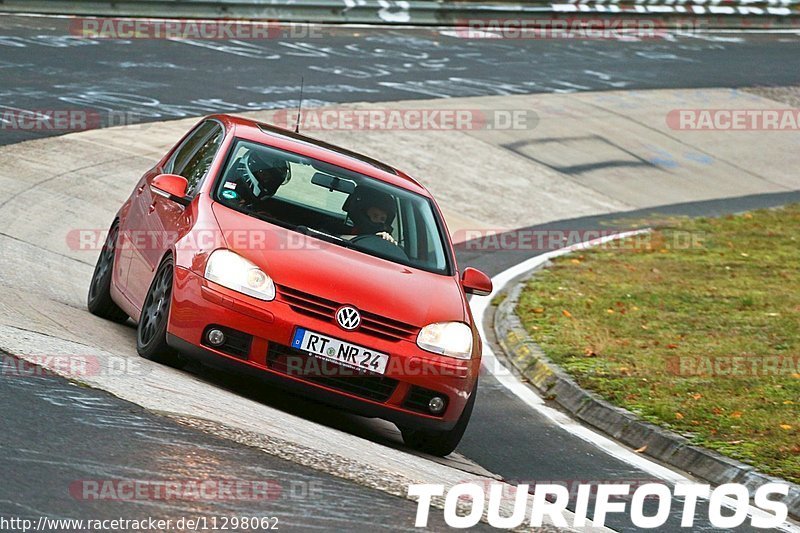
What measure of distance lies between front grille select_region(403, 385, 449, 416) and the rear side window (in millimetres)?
2048

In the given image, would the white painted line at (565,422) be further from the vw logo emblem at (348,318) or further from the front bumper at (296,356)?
the vw logo emblem at (348,318)

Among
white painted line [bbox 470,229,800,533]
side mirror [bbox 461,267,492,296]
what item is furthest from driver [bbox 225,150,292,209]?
white painted line [bbox 470,229,800,533]

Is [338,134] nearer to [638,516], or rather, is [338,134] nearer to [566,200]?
[566,200]

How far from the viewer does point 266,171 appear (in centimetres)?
859

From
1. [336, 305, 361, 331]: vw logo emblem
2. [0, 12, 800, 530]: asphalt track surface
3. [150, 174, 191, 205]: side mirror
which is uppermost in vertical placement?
[150, 174, 191, 205]: side mirror

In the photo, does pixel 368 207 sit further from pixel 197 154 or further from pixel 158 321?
pixel 158 321

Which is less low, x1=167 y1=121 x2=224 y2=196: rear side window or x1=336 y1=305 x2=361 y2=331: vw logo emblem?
x1=167 y1=121 x2=224 y2=196: rear side window

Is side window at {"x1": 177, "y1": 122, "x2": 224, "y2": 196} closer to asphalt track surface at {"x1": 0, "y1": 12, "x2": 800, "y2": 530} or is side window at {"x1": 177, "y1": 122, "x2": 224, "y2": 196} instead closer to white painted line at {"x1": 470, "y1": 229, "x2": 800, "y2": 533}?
asphalt track surface at {"x1": 0, "y1": 12, "x2": 800, "y2": 530}

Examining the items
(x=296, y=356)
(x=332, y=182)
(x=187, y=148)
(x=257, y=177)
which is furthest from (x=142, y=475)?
(x=187, y=148)

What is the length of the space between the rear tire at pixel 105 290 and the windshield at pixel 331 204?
59.5 inches

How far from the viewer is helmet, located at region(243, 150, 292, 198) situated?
8.51 metres

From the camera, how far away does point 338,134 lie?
65.1ft

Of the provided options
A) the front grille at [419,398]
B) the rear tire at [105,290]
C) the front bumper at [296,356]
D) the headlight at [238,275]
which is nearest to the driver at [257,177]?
the headlight at [238,275]

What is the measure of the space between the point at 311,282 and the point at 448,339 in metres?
0.86
